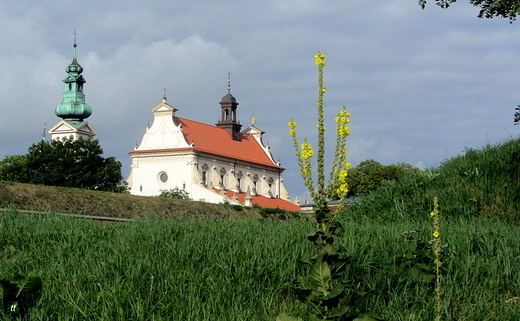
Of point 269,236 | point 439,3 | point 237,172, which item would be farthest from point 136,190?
point 269,236

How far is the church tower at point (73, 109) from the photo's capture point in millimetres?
101062

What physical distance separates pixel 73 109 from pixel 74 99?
2.49 meters

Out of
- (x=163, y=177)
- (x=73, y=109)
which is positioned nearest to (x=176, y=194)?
(x=163, y=177)

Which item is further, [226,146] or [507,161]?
[226,146]

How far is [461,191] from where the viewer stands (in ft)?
41.5

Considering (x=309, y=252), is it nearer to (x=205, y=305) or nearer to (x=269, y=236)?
(x=269, y=236)

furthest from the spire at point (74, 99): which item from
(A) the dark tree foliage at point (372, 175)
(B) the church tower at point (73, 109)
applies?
(A) the dark tree foliage at point (372, 175)

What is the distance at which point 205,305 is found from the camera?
6.32m

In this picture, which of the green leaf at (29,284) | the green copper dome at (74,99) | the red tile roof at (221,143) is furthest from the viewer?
the green copper dome at (74,99)

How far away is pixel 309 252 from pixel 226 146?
8442cm

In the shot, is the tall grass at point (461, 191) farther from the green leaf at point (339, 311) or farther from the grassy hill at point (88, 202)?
the green leaf at point (339, 311)

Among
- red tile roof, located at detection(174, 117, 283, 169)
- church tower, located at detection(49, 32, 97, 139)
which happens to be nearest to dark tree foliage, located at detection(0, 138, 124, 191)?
red tile roof, located at detection(174, 117, 283, 169)

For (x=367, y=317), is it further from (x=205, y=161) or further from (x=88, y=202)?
(x=205, y=161)

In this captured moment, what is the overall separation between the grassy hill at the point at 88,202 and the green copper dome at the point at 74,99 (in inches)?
3367
